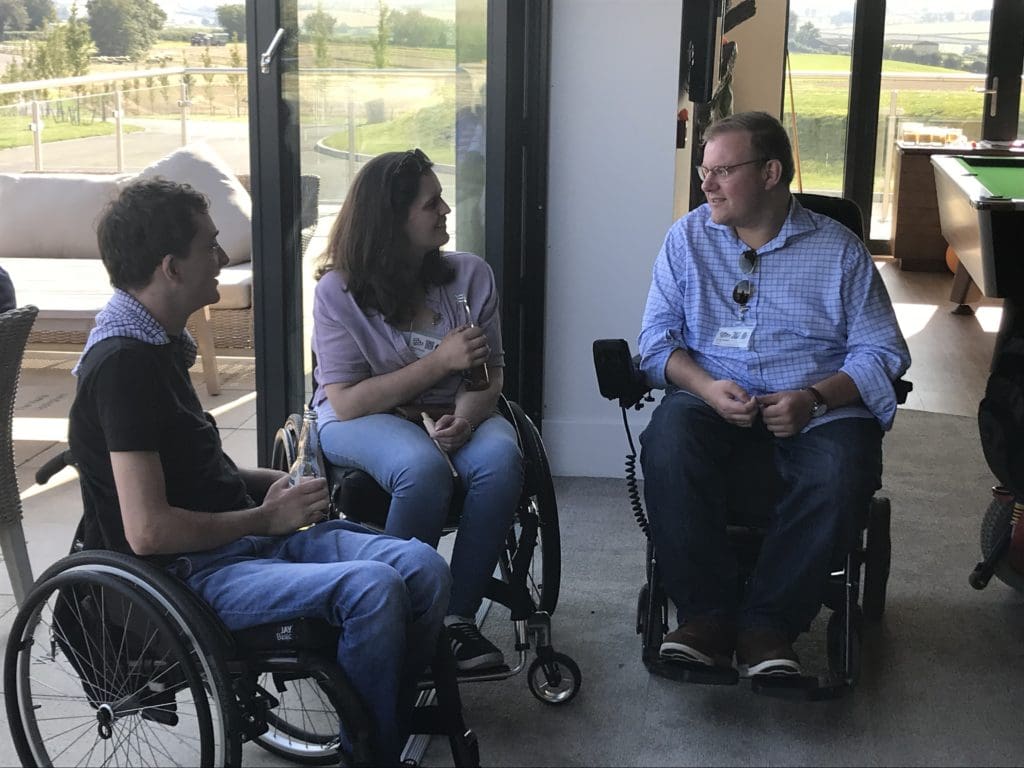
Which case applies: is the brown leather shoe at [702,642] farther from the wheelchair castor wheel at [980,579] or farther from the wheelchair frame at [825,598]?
the wheelchair castor wheel at [980,579]

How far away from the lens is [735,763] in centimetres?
223

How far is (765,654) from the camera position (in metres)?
2.33

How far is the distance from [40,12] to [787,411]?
3.85 metres

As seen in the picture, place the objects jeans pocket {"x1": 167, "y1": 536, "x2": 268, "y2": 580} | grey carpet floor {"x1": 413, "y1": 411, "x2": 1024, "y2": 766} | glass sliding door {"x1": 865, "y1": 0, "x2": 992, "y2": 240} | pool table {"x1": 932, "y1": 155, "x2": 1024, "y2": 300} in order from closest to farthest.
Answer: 1. jeans pocket {"x1": 167, "y1": 536, "x2": 268, "y2": 580}
2. grey carpet floor {"x1": 413, "y1": 411, "x2": 1024, "y2": 766}
3. pool table {"x1": 932, "y1": 155, "x2": 1024, "y2": 300}
4. glass sliding door {"x1": 865, "y1": 0, "x2": 992, "y2": 240}

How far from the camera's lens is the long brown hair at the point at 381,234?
2.49 meters

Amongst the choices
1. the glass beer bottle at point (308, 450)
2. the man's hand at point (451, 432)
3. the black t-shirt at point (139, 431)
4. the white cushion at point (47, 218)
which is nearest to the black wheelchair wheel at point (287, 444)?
the glass beer bottle at point (308, 450)

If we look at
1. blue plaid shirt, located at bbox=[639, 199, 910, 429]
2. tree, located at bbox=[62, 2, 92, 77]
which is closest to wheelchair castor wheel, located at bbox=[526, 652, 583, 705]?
blue plaid shirt, located at bbox=[639, 199, 910, 429]

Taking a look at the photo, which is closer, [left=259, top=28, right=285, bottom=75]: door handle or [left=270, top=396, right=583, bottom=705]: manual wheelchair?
[left=270, top=396, right=583, bottom=705]: manual wheelchair

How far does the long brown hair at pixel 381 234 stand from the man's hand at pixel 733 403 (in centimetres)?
65

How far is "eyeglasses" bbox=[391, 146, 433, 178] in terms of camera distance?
2492 mm

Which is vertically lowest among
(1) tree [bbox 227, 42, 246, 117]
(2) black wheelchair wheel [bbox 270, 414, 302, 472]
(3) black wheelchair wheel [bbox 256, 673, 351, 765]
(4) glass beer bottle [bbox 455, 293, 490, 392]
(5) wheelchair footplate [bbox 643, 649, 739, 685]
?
(3) black wheelchair wheel [bbox 256, 673, 351, 765]

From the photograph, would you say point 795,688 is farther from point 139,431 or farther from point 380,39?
point 380,39

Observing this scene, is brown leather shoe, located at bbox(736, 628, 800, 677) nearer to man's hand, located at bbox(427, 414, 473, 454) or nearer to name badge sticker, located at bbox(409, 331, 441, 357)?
man's hand, located at bbox(427, 414, 473, 454)

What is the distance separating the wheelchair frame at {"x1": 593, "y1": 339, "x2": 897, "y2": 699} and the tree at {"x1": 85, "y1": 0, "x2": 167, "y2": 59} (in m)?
3.17
